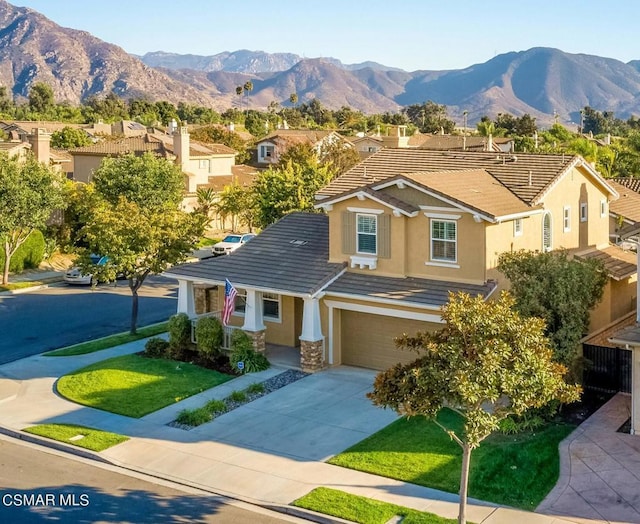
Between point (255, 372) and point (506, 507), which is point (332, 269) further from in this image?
point (506, 507)

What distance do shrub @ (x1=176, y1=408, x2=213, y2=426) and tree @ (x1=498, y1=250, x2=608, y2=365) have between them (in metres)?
8.31

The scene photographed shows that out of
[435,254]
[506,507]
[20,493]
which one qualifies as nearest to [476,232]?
[435,254]

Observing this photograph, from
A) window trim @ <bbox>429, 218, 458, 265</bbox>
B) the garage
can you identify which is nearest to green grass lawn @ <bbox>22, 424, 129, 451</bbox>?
the garage

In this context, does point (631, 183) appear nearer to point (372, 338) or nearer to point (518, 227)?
point (518, 227)

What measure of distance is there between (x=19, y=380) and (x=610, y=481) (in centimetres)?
1730

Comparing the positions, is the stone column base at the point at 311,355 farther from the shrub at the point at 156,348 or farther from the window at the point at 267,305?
the shrub at the point at 156,348

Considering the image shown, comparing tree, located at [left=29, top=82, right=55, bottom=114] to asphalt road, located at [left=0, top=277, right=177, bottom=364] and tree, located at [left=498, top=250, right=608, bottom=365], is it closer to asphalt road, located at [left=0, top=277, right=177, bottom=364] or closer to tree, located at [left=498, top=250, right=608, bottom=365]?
asphalt road, located at [left=0, top=277, right=177, bottom=364]

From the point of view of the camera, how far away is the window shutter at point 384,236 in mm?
26719

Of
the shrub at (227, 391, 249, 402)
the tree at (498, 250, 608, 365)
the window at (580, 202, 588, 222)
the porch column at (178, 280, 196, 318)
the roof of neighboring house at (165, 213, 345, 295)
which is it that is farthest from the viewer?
the window at (580, 202, 588, 222)

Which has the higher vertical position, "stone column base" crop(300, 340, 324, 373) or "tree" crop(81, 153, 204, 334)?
"tree" crop(81, 153, 204, 334)

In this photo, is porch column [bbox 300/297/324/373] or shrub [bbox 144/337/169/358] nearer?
porch column [bbox 300/297/324/373]

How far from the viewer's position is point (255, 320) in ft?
91.7

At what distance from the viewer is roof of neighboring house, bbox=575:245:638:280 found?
2789 cm

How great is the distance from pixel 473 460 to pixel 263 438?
5113 mm
